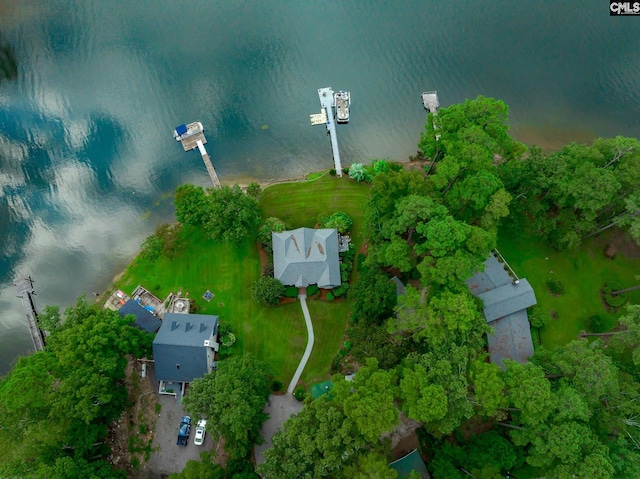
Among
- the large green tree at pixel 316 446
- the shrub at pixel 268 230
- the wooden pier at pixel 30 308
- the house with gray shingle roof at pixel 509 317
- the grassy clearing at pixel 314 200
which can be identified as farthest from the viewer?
the grassy clearing at pixel 314 200

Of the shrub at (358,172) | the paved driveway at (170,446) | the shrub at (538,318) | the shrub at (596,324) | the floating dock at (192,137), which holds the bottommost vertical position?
the paved driveway at (170,446)

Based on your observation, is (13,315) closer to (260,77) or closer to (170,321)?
(170,321)

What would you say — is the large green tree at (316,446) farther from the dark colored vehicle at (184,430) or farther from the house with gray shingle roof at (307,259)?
the house with gray shingle roof at (307,259)

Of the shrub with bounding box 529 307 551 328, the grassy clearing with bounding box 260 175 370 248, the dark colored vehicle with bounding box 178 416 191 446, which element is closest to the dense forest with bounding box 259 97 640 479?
the shrub with bounding box 529 307 551 328

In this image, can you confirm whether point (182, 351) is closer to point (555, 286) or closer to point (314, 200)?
point (314, 200)

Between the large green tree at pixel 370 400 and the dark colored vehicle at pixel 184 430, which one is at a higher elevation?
the large green tree at pixel 370 400

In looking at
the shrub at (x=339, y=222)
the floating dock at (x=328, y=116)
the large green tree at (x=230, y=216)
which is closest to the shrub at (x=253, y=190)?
the large green tree at (x=230, y=216)
